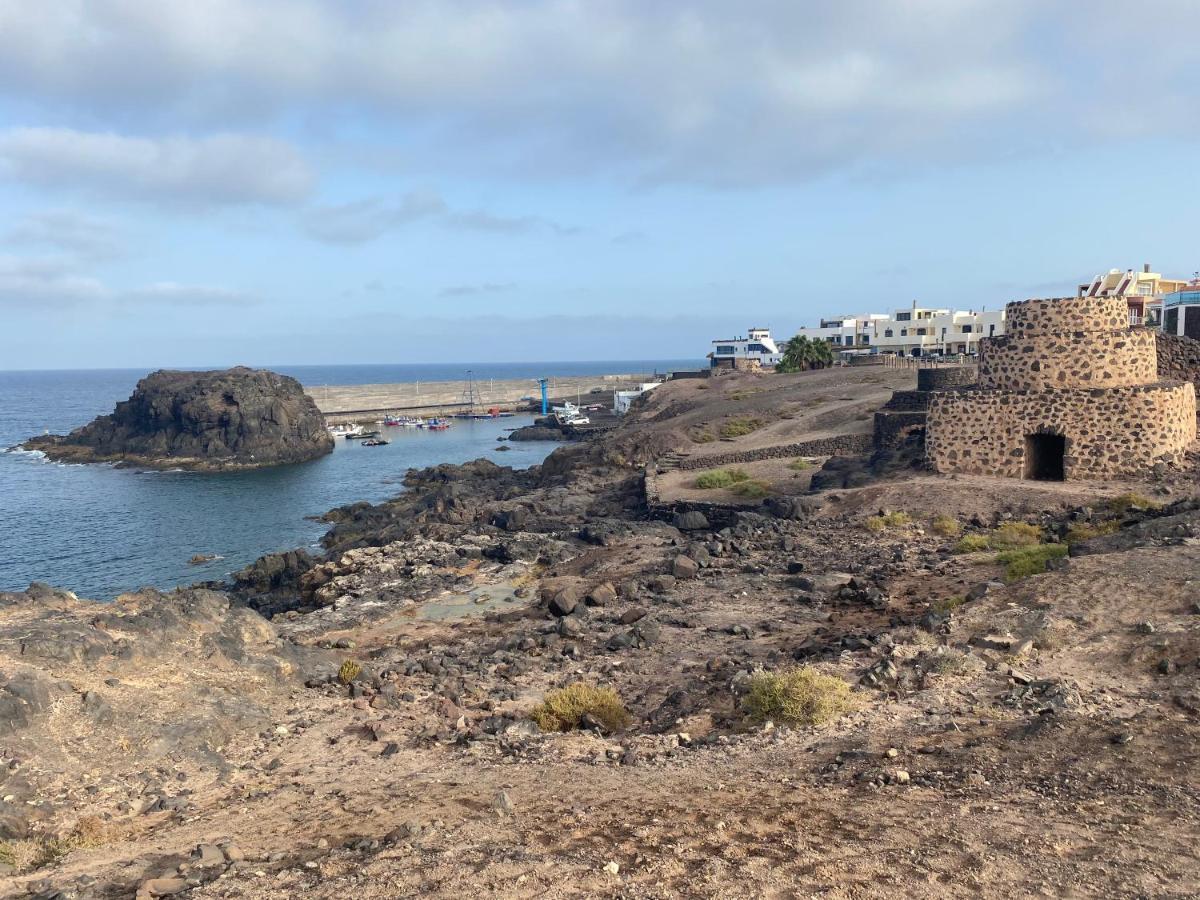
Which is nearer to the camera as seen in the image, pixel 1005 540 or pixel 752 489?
pixel 1005 540

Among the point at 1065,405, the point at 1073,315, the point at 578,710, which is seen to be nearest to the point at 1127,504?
the point at 1065,405

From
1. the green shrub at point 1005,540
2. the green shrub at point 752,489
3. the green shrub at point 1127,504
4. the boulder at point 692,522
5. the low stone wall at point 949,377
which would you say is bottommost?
the boulder at point 692,522

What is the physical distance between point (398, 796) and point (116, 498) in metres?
52.9

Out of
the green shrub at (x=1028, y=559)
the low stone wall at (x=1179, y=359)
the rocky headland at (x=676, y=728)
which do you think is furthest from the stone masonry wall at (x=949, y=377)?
the green shrub at (x=1028, y=559)

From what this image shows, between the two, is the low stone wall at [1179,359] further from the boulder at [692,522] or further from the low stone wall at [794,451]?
the boulder at [692,522]

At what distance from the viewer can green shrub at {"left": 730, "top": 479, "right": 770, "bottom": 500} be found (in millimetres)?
29453

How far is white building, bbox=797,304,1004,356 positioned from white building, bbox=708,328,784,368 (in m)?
5.96

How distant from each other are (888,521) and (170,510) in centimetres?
4282

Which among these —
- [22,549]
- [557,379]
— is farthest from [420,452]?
[557,379]

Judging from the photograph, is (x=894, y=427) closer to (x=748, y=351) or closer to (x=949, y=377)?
(x=949, y=377)

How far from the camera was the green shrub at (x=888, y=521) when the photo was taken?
20734 millimetres

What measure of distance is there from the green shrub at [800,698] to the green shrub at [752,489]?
18.7 m

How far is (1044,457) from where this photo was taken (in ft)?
76.6

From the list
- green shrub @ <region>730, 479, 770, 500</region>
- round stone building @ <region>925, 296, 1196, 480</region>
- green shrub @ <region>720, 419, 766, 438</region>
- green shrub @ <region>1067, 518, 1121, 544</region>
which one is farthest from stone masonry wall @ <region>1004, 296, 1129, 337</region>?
green shrub @ <region>720, 419, 766, 438</region>
